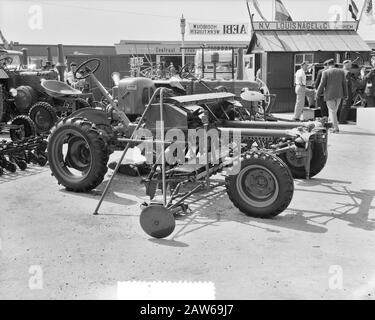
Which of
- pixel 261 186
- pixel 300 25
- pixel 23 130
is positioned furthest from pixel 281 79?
pixel 261 186

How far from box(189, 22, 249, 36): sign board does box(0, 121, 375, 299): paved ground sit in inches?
1079

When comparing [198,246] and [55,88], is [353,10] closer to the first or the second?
[55,88]

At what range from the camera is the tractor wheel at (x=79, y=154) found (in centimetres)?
638

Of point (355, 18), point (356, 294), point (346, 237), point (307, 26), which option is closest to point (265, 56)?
point (307, 26)

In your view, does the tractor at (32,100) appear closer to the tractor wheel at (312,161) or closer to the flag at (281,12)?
the tractor wheel at (312,161)

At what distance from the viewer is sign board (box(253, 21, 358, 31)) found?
17766 mm

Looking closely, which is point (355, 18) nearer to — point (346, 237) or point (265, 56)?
point (265, 56)

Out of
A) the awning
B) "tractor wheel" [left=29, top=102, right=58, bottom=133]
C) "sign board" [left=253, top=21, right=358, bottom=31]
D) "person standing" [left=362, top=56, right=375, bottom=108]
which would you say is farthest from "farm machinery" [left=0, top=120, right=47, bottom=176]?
"sign board" [left=253, top=21, right=358, bottom=31]

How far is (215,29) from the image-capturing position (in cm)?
3319

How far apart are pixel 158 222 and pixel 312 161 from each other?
10.3ft

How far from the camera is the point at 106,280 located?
12.8ft

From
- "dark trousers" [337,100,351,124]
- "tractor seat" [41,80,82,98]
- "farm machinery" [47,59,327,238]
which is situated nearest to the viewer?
"farm machinery" [47,59,327,238]

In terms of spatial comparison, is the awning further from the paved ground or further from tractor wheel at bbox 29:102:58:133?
the paved ground

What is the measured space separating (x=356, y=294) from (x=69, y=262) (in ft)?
7.54
